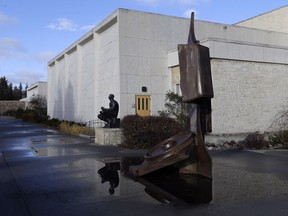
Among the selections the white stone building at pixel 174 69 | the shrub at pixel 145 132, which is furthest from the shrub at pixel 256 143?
the white stone building at pixel 174 69

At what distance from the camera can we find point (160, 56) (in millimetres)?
24422

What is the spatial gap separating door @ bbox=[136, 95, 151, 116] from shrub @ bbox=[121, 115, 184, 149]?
8.72m

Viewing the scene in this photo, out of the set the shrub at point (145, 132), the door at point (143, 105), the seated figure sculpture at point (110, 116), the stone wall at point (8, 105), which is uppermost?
the stone wall at point (8, 105)

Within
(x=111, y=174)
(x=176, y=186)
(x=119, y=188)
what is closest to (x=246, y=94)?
(x=111, y=174)

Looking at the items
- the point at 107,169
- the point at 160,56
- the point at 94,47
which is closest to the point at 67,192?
the point at 107,169

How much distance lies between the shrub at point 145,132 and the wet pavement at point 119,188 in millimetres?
2351

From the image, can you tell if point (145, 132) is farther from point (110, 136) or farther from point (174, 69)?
point (174, 69)

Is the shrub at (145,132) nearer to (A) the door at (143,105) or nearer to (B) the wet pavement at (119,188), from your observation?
(B) the wet pavement at (119,188)

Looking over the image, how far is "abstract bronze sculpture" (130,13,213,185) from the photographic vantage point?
8234 millimetres

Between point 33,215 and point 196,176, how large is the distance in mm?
4046

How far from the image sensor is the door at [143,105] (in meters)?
23.4

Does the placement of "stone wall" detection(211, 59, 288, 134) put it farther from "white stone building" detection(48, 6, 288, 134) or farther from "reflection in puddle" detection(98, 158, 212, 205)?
"reflection in puddle" detection(98, 158, 212, 205)

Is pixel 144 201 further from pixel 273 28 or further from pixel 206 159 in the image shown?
pixel 273 28

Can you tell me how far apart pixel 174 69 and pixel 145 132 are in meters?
10.8
